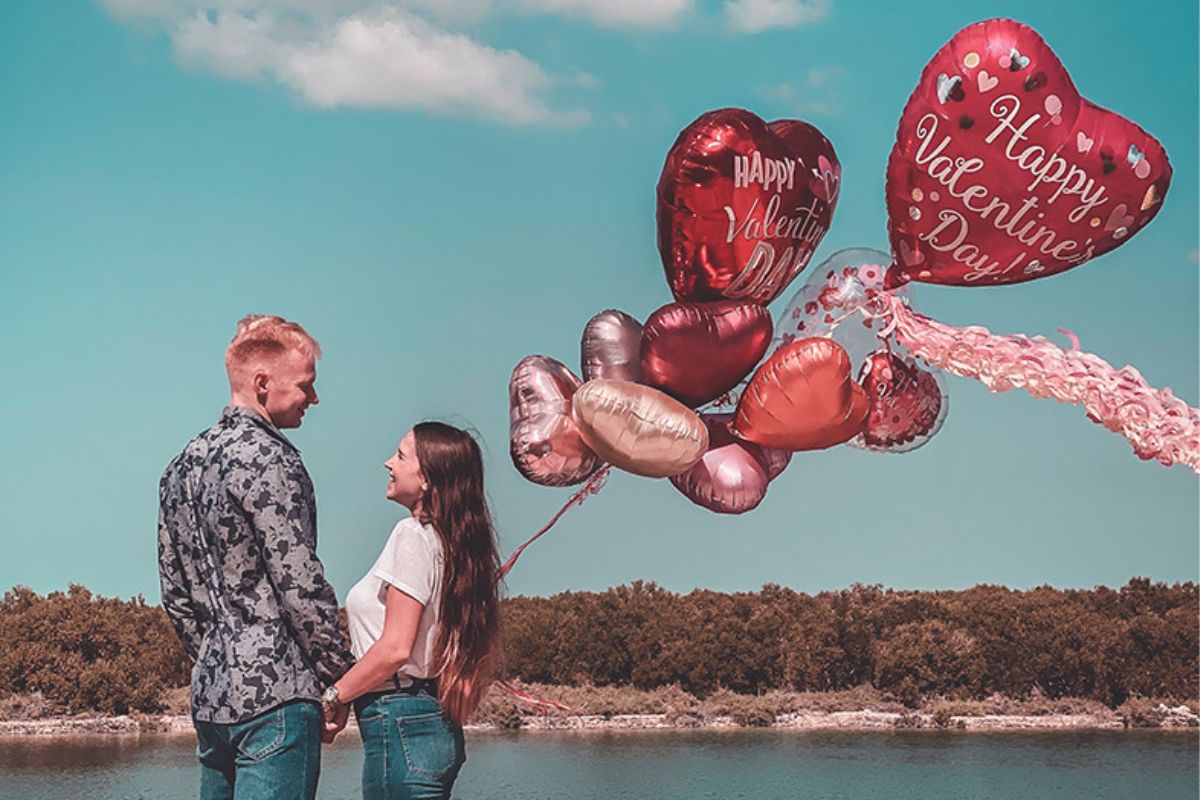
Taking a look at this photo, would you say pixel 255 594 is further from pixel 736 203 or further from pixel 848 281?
pixel 848 281

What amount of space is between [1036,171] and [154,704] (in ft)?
49.1

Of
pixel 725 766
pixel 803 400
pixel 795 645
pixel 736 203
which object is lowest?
pixel 725 766

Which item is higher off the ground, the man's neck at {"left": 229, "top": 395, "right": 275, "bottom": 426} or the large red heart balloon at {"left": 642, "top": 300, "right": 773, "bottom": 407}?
the large red heart balloon at {"left": 642, "top": 300, "right": 773, "bottom": 407}

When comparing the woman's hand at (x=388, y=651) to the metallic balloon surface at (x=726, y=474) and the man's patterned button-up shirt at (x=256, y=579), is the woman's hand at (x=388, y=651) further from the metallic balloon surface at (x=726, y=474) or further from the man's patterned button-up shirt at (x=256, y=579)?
the metallic balloon surface at (x=726, y=474)

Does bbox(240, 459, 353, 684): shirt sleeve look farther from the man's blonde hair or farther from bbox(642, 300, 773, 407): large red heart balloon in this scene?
bbox(642, 300, 773, 407): large red heart balloon

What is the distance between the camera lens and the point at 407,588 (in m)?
2.56

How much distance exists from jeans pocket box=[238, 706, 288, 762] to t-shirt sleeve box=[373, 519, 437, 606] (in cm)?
29

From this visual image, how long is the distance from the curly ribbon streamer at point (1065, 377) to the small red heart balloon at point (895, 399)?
0.15m

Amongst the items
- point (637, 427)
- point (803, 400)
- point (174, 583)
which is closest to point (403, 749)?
point (174, 583)

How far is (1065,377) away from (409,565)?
8.03 feet

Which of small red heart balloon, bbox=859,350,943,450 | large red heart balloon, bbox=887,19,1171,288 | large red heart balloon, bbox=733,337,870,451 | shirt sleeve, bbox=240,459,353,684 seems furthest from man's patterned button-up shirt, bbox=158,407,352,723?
small red heart balloon, bbox=859,350,943,450

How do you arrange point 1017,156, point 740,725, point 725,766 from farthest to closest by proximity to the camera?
point 740,725 → point 725,766 → point 1017,156

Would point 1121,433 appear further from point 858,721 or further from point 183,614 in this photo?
point 858,721

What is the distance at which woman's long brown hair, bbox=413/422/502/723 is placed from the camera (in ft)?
8.60
